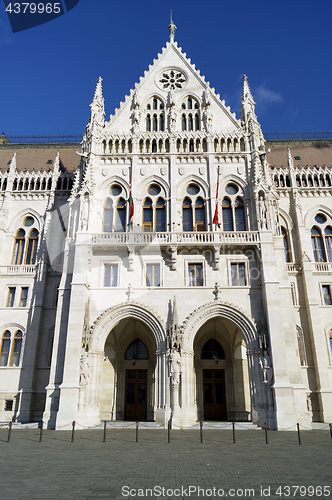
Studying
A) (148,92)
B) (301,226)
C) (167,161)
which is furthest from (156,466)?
(148,92)

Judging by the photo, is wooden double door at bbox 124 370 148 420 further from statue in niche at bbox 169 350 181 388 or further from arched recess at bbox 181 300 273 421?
statue in niche at bbox 169 350 181 388

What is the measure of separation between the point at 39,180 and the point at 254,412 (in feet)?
89.1

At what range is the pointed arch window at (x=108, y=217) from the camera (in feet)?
99.5

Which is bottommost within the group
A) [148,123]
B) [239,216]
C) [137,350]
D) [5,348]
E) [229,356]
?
[229,356]

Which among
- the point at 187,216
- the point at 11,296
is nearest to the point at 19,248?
the point at 11,296

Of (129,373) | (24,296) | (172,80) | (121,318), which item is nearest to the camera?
(121,318)

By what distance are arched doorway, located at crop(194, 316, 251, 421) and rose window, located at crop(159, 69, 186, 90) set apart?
67.4 feet

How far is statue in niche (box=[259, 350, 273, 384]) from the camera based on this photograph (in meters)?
24.6

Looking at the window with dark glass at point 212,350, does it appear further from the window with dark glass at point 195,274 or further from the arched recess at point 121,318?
the arched recess at point 121,318

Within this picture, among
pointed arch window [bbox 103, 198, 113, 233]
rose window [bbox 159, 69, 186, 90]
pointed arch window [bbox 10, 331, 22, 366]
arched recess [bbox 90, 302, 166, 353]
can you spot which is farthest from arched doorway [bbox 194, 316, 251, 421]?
rose window [bbox 159, 69, 186, 90]

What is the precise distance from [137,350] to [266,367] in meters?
11.1

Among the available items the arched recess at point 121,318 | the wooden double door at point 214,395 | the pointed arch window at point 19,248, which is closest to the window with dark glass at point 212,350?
the wooden double door at point 214,395

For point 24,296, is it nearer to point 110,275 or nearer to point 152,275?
point 110,275

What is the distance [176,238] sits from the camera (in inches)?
1120
